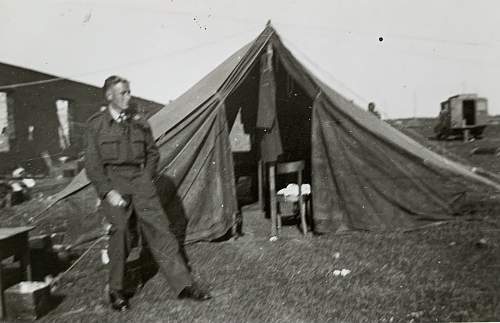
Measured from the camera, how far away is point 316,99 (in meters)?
6.23

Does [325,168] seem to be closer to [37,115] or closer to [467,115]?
[37,115]

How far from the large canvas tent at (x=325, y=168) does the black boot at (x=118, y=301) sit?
1.84 meters

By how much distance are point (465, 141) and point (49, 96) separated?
16631mm

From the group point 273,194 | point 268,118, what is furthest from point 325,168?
point 268,118

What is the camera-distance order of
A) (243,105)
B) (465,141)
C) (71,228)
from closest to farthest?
(71,228) < (243,105) < (465,141)

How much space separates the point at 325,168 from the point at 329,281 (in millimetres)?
2109

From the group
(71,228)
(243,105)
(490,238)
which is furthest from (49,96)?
(490,238)

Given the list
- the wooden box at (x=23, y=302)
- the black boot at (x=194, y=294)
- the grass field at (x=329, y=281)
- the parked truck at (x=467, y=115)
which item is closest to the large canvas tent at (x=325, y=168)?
the grass field at (x=329, y=281)

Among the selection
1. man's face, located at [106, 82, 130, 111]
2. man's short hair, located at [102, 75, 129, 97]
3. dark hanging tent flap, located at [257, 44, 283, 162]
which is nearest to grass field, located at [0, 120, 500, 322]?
dark hanging tent flap, located at [257, 44, 283, 162]

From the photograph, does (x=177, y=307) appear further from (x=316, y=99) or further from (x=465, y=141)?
(x=465, y=141)

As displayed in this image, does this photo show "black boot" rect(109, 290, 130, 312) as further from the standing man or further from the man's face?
the man's face

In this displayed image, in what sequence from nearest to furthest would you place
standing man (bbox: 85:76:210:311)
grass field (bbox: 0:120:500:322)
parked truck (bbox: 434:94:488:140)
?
grass field (bbox: 0:120:500:322) → standing man (bbox: 85:76:210:311) → parked truck (bbox: 434:94:488:140)

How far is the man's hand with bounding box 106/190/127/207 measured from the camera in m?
3.83

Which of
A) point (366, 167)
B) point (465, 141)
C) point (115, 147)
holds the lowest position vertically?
point (465, 141)
